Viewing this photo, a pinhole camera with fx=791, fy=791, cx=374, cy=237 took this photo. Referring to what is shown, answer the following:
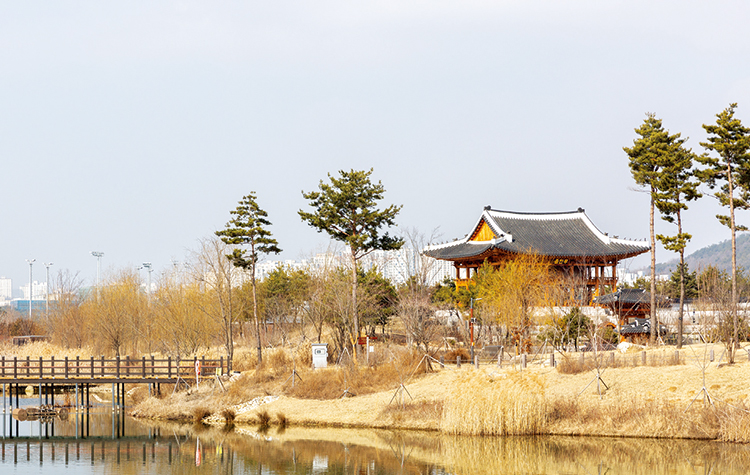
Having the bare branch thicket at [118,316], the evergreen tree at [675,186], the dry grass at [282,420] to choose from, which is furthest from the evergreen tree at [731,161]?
the bare branch thicket at [118,316]

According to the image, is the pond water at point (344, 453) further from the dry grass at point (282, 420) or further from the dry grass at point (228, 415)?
the dry grass at point (228, 415)

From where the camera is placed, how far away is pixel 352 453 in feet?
72.9

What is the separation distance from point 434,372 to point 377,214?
7.54 metres

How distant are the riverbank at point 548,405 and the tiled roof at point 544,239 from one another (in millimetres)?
20192

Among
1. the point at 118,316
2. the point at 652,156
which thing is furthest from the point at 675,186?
the point at 118,316

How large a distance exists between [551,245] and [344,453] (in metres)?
30.1

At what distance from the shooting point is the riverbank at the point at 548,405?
891 inches

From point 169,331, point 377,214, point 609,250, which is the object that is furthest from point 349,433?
point 609,250

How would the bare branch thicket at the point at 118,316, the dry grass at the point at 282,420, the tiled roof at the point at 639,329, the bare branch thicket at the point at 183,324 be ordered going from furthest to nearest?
the bare branch thicket at the point at 118,316 < the bare branch thicket at the point at 183,324 < the tiled roof at the point at 639,329 < the dry grass at the point at 282,420

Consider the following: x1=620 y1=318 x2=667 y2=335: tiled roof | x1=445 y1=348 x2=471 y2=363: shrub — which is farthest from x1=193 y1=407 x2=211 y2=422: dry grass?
x1=620 y1=318 x2=667 y2=335: tiled roof

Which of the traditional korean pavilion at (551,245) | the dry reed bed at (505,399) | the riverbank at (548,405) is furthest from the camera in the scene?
the traditional korean pavilion at (551,245)

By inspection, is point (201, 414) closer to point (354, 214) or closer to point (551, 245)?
point (354, 214)

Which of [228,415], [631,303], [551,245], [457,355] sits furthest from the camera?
[551,245]

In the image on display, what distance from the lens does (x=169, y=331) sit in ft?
144
